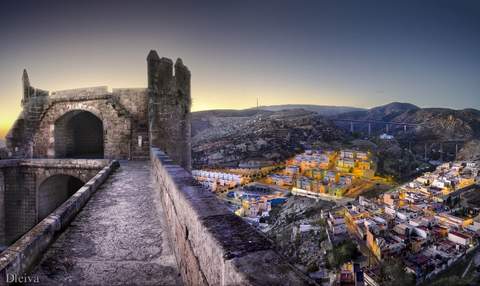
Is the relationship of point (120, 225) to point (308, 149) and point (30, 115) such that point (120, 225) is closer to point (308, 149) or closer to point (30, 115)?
point (30, 115)

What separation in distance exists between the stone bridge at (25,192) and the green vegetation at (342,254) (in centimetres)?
2265

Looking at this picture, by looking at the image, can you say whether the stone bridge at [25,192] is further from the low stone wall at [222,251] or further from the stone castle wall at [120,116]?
the low stone wall at [222,251]

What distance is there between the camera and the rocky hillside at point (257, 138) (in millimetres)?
74238

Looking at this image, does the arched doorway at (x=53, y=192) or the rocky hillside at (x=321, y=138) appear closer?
the arched doorway at (x=53, y=192)

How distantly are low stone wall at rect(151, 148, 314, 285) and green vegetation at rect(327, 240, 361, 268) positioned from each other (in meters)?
25.5

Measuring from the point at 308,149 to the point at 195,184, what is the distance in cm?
8026

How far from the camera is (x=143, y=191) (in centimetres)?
531

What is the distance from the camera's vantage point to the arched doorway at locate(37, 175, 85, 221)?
10156mm

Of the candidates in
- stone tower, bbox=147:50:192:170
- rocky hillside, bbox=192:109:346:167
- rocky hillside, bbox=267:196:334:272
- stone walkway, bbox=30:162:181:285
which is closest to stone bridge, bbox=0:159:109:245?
stone tower, bbox=147:50:192:170

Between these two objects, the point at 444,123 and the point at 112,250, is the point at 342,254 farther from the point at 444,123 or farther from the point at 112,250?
the point at 444,123

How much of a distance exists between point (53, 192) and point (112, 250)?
10334mm

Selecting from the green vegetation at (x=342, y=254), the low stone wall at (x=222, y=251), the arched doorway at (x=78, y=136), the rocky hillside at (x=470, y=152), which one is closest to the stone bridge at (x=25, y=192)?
the arched doorway at (x=78, y=136)

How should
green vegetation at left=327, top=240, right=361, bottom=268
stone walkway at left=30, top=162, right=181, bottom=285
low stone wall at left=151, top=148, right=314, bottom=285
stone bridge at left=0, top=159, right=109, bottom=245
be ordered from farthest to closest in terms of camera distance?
green vegetation at left=327, top=240, right=361, bottom=268 → stone bridge at left=0, top=159, right=109, bottom=245 → stone walkway at left=30, top=162, right=181, bottom=285 → low stone wall at left=151, top=148, right=314, bottom=285

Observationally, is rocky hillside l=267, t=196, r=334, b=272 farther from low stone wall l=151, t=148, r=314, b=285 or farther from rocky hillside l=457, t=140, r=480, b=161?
rocky hillside l=457, t=140, r=480, b=161
